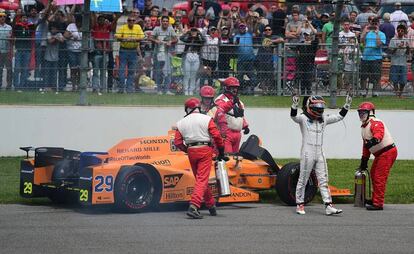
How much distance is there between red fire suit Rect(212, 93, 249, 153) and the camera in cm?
1462

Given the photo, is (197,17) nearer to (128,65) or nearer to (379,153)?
(128,65)

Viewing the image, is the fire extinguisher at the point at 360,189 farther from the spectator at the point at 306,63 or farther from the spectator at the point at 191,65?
the spectator at the point at 191,65

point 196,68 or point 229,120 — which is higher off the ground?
point 196,68

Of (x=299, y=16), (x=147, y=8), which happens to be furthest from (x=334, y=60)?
(x=147, y=8)

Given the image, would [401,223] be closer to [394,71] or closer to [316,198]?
[316,198]

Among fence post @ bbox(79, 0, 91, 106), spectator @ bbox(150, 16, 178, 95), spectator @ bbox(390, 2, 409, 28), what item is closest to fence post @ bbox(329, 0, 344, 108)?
spectator @ bbox(390, 2, 409, 28)

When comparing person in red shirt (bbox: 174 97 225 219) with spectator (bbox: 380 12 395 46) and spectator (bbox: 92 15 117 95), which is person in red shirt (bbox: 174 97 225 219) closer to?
spectator (bbox: 92 15 117 95)

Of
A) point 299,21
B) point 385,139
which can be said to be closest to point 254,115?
point 299,21

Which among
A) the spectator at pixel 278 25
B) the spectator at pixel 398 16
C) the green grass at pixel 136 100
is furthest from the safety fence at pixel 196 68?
the spectator at pixel 398 16

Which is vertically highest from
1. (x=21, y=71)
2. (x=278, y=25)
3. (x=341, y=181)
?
(x=278, y=25)

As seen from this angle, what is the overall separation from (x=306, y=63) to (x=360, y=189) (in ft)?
17.0

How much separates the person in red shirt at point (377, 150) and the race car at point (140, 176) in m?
0.63

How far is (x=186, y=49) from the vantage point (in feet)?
59.9

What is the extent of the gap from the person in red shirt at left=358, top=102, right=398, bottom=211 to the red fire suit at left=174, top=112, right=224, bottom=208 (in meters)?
2.28
